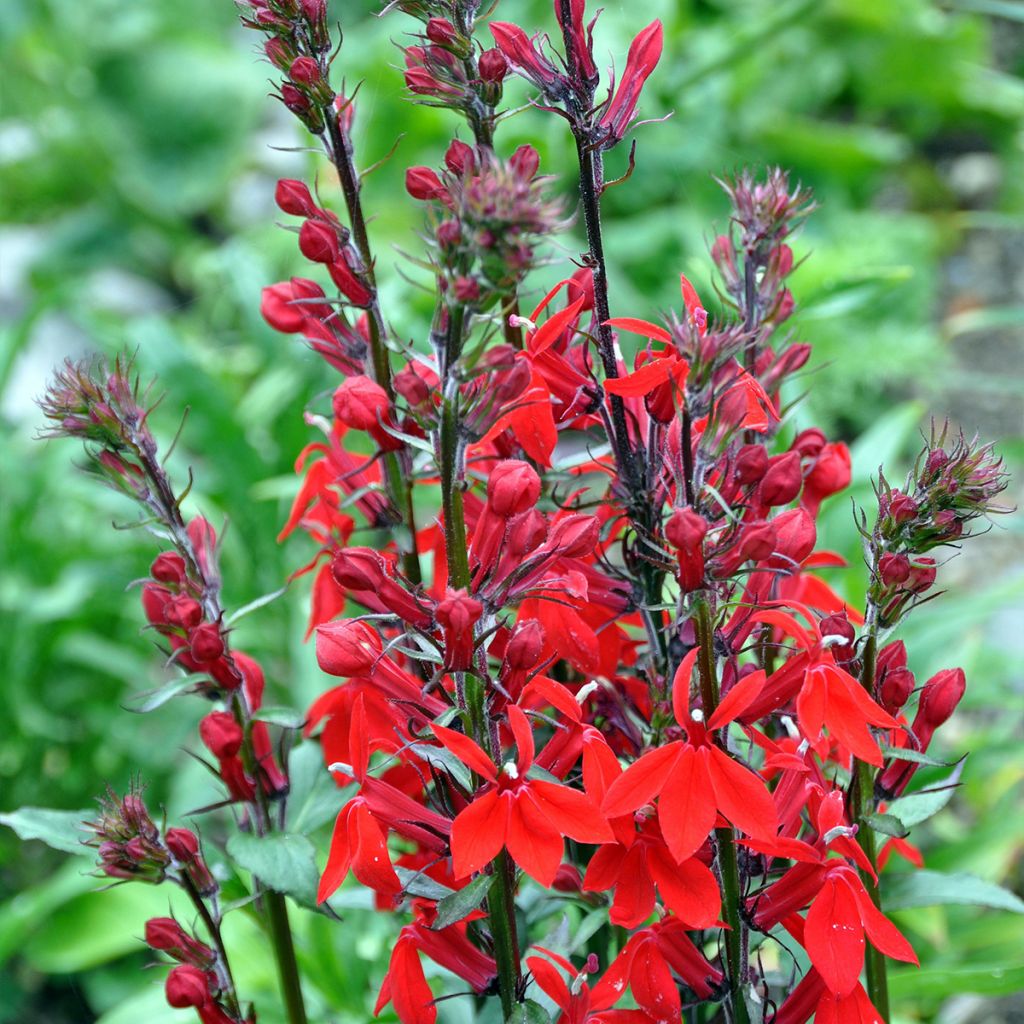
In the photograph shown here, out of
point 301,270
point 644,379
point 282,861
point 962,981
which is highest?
point 644,379

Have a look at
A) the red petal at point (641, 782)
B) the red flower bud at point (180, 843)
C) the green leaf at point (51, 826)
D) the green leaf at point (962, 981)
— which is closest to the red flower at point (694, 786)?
the red petal at point (641, 782)

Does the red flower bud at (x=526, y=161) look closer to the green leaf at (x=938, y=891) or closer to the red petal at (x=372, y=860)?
the red petal at (x=372, y=860)

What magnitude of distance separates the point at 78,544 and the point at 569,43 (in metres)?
1.92

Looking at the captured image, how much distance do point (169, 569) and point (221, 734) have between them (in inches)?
4.6

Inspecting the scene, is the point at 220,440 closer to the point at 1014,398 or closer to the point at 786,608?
the point at 786,608

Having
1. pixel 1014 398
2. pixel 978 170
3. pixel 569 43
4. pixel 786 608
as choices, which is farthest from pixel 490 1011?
pixel 978 170

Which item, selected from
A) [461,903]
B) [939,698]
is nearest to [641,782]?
[461,903]

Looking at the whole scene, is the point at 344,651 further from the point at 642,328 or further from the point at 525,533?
the point at 642,328

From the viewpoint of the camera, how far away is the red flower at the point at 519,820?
615 millimetres

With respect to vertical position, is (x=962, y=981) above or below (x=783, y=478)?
below

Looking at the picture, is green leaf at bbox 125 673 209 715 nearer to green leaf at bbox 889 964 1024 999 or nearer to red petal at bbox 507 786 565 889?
red petal at bbox 507 786 565 889

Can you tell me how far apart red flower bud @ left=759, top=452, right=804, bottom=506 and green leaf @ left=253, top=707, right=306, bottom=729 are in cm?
35

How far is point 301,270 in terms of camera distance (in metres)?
3.29

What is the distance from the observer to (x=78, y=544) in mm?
2375
